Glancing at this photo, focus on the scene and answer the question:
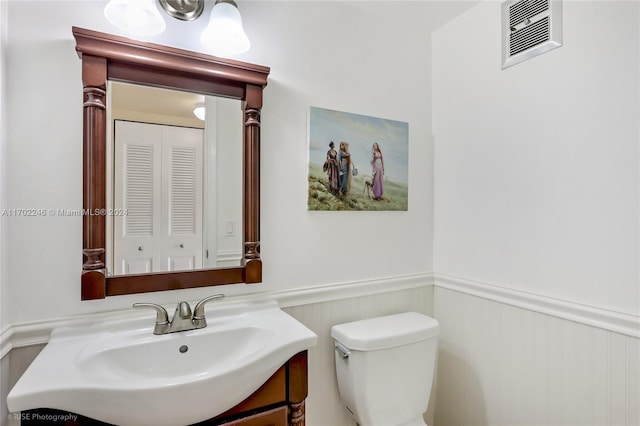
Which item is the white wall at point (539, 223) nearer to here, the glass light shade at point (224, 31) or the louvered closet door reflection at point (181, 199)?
the glass light shade at point (224, 31)

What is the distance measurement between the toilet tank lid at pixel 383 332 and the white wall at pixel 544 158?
367 mm

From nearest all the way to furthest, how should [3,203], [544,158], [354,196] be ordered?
[3,203], [544,158], [354,196]

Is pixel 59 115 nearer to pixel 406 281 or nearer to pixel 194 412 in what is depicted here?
pixel 194 412

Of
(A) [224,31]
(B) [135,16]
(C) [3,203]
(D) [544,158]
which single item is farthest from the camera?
(D) [544,158]

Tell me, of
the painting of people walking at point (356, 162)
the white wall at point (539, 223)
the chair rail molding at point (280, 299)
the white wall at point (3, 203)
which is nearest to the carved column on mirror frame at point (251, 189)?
the chair rail molding at point (280, 299)

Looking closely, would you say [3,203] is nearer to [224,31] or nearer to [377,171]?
[224,31]

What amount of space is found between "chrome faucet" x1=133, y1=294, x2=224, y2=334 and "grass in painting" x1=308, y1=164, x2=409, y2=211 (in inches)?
23.2

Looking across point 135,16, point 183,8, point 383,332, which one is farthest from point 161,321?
point 183,8

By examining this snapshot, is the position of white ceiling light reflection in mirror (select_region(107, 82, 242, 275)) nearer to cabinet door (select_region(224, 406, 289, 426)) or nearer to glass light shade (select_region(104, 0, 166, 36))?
glass light shade (select_region(104, 0, 166, 36))

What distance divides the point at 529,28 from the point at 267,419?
1.73 meters

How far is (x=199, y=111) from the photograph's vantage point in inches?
50.0

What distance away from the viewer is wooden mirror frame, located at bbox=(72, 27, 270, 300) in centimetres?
107

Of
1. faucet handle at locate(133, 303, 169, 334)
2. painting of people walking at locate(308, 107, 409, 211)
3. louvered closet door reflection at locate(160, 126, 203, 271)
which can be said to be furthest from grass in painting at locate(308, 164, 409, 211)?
faucet handle at locate(133, 303, 169, 334)

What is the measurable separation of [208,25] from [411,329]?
4.80 feet
